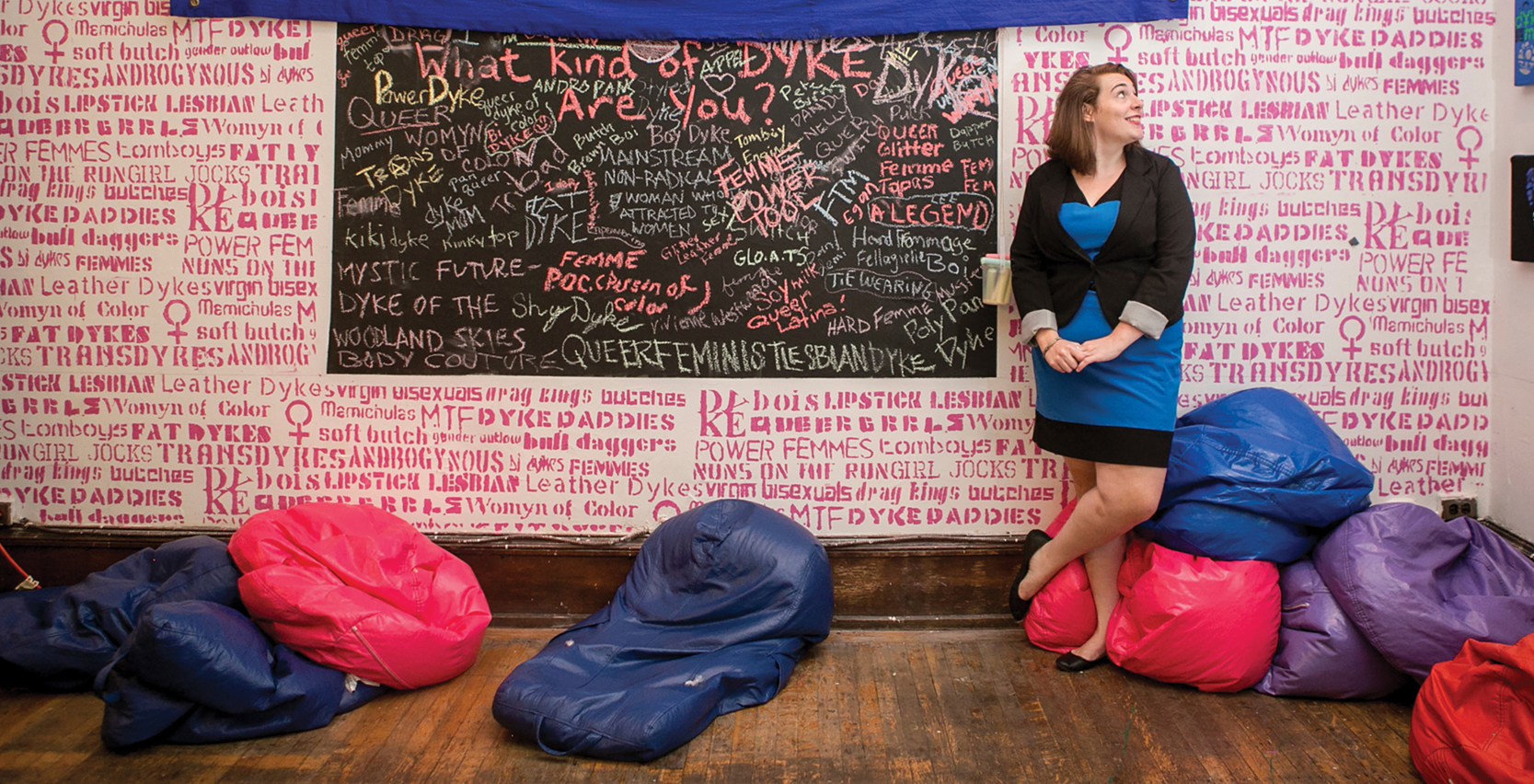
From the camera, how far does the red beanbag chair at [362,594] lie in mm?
2789

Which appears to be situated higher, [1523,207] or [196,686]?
[1523,207]

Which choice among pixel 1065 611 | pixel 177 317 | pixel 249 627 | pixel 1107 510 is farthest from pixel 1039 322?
pixel 177 317

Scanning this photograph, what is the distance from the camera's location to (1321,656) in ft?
9.16

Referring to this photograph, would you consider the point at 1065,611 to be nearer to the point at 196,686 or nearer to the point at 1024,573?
the point at 1024,573

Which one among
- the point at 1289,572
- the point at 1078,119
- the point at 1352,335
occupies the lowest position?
the point at 1289,572

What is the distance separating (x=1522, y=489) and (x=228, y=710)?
146 inches

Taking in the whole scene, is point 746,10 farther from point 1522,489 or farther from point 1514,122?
point 1522,489

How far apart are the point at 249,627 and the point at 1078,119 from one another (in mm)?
2607

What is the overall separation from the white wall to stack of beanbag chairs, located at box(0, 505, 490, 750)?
3.15 meters

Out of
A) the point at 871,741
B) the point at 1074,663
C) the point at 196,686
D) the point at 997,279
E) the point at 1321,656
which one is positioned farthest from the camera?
the point at 997,279

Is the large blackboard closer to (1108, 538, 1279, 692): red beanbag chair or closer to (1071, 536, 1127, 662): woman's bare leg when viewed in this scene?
(1071, 536, 1127, 662): woman's bare leg

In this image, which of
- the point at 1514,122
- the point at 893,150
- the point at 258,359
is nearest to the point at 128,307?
the point at 258,359

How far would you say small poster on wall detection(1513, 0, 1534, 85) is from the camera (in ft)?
10.0

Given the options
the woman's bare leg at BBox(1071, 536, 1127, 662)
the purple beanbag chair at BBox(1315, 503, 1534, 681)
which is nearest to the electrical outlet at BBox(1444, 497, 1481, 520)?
the purple beanbag chair at BBox(1315, 503, 1534, 681)
